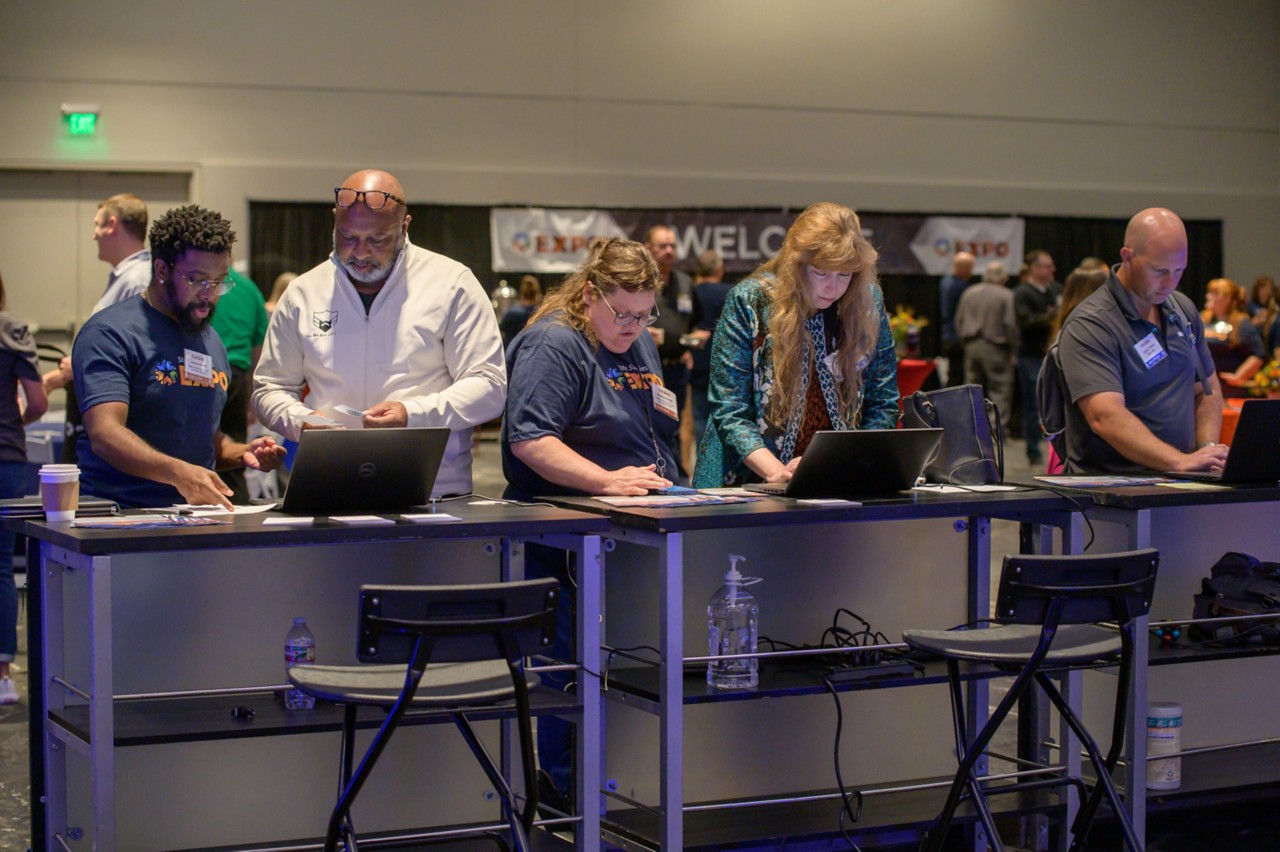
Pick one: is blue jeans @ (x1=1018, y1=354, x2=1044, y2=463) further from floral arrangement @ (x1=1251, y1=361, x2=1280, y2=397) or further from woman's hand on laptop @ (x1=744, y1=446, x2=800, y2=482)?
woman's hand on laptop @ (x1=744, y1=446, x2=800, y2=482)

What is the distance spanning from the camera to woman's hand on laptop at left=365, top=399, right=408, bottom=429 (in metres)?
2.81

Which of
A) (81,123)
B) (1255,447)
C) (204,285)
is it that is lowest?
(1255,447)

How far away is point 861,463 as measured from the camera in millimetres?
2783

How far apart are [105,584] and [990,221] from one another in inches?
412

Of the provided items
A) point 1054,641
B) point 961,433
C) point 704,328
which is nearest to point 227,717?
point 1054,641

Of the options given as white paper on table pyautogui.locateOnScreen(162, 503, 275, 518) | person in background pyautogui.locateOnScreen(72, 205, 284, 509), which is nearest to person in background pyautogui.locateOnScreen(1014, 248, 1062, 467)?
person in background pyautogui.locateOnScreen(72, 205, 284, 509)

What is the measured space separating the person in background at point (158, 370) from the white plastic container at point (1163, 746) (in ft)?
7.09

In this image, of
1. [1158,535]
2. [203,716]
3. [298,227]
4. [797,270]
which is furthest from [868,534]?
[298,227]

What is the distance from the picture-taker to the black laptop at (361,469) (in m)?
2.41

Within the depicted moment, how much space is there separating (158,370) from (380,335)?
497mm

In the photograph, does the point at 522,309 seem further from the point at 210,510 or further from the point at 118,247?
the point at 210,510

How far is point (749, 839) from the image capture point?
273 centimetres

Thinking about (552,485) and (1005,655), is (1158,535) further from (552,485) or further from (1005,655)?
(552,485)

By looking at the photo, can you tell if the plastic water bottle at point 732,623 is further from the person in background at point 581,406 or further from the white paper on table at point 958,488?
the white paper on table at point 958,488
